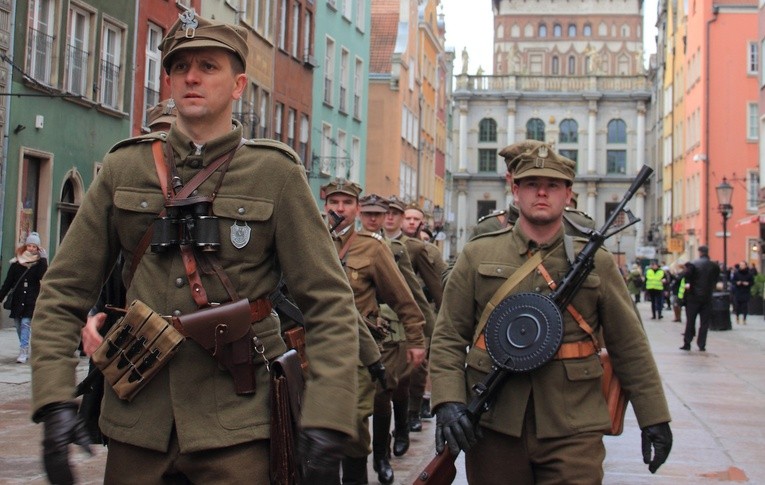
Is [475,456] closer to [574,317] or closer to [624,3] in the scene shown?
[574,317]

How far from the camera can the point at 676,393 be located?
15602 millimetres

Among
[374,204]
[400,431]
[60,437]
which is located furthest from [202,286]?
[374,204]

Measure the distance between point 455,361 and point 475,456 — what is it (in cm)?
41

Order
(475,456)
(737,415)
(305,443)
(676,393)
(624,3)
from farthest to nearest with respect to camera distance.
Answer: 1. (624,3)
2. (676,393)
3. (737,415)
4. (475,456)
5. (305,443)

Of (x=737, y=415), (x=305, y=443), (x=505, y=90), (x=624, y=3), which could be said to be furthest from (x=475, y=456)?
(x=624, y=3)

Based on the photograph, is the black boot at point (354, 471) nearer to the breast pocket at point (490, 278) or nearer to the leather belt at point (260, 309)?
the breast pocket at point (490, 278)

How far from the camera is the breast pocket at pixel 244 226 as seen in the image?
377 centimetres

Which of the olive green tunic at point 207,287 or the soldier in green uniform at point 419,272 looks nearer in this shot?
the olive green tunic at point 207,287

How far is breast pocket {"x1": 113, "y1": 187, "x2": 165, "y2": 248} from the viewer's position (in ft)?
12.5

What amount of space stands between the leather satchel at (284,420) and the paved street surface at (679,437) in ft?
15.1

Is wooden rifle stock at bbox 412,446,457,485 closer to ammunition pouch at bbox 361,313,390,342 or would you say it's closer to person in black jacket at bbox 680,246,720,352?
ammunition pouch at bbox 361,313,390,342

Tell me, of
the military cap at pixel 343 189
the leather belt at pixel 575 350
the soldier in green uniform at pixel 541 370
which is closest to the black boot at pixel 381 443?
the military cap at pixel 343 189

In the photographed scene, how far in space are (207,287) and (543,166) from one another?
2225mm

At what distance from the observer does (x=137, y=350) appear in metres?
3.68
